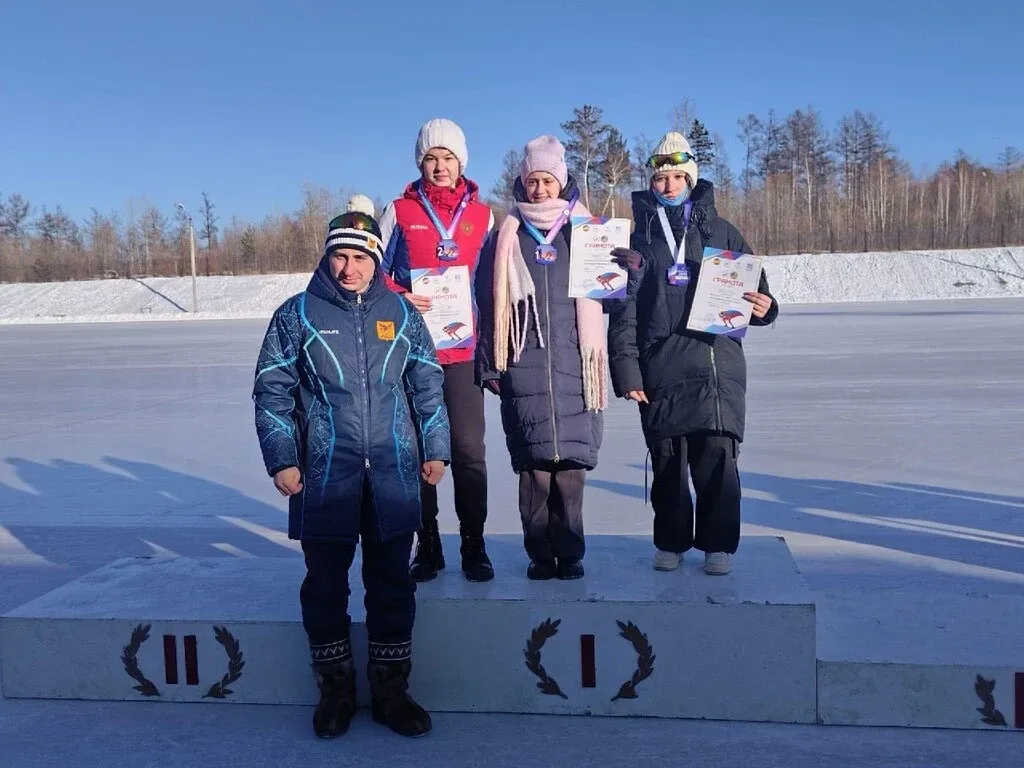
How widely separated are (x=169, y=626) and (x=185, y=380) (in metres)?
11.8

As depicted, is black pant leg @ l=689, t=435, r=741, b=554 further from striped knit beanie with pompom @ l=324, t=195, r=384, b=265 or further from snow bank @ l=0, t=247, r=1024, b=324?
snow bank @ l=0, t=247, r=1024, b=324

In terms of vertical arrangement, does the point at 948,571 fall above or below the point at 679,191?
below

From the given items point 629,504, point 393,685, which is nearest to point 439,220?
point 393,685

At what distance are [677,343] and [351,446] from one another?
1.33 metres

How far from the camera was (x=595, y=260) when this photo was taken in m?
3.51

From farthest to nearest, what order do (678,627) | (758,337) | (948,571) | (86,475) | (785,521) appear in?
(758,337)
(86,475)
(785,521)
(948,571)
(678,627)

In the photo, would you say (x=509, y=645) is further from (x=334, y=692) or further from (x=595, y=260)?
(x=595, y=260)

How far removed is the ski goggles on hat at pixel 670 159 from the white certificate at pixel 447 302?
819mm

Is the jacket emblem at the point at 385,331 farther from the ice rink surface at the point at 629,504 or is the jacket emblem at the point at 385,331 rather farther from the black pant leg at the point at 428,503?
the ice rink surface at the point at 629,504

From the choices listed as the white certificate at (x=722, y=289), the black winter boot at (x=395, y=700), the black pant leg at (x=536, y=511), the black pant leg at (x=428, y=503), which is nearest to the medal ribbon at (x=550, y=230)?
the white certificate at (x=722, y=289)

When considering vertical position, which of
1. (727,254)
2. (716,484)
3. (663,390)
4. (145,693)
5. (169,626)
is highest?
(727,254)

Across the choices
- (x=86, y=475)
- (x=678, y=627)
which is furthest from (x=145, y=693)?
(x=86, y=475)

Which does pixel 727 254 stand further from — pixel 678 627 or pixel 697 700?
pixel 697 700

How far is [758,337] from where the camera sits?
792 inches
